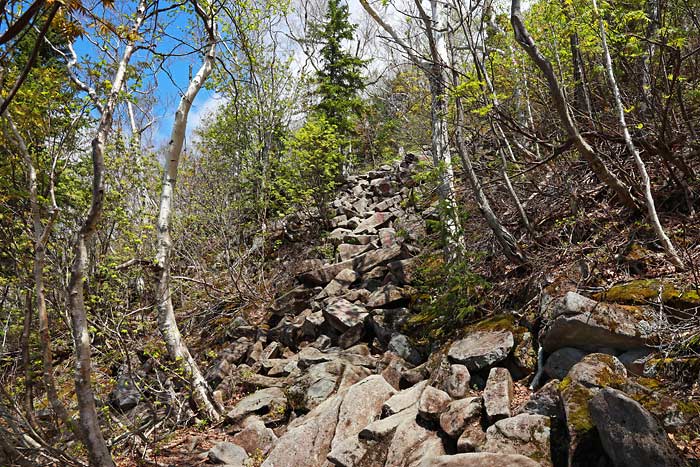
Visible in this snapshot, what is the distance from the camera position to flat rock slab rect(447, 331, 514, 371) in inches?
199

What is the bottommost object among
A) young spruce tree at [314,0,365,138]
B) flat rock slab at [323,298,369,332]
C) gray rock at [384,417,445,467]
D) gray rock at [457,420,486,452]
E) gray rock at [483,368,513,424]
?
gray rock at [384,417,445,467]

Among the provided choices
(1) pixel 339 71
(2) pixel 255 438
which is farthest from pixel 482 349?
(1) pixel 339 71

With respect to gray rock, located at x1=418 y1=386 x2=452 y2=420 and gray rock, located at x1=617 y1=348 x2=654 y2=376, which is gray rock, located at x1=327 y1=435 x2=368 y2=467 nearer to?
gray rock, located at x1=418 y1=386 x2=452 y2=420

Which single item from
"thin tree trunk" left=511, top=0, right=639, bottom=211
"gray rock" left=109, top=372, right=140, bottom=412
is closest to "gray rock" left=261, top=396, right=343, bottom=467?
"gray rock" left=109, top=372, right=140, bottom=412

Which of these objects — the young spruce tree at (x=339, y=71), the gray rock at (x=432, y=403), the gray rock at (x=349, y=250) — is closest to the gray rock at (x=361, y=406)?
the gray rock at (x=432, y=403)

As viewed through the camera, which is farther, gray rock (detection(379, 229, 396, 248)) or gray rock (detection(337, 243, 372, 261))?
gray rock (detection(337, 243, 372, 261))

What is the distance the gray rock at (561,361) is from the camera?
4364 millimetres

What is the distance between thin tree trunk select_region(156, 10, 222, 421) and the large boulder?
4.99m

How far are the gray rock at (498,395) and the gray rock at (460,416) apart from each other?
122 mm

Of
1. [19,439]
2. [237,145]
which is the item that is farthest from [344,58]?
[19,439]

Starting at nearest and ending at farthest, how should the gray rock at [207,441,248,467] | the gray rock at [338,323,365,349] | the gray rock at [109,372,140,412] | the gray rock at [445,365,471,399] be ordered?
1. the gray rock at [445,365,471,399]
2. the gray rock at [207,441,248,467]
3. the gray rock at [109,372,140,412]
4. the gray rock at [338,323,365,349]

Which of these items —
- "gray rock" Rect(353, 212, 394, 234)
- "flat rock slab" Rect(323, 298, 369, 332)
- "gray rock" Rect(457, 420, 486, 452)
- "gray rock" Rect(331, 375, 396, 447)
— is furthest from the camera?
"gray rock" Rect(353, 212, 394, 234)

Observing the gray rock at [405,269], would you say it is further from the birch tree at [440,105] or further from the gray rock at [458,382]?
the gray rock at [458,382]

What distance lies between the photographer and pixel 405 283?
27.0ft
